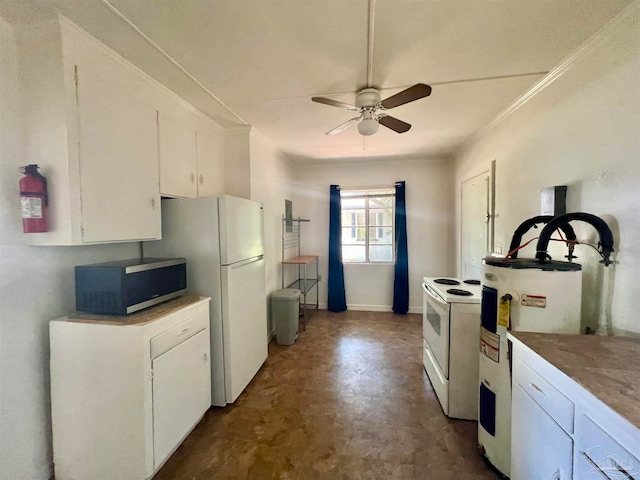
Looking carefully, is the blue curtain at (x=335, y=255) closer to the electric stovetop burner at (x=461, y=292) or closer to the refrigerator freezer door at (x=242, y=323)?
the refrigerator freezer door at (x=242, y=323)

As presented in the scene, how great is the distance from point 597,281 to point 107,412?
284 centimetres

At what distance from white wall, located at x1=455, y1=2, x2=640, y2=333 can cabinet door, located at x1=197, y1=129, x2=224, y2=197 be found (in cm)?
288

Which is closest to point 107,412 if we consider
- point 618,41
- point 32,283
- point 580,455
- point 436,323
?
point 32,283

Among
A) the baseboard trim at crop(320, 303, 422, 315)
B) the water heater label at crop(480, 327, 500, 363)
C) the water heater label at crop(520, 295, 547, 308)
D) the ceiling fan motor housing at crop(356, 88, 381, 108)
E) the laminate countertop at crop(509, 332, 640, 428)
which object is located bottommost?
the baseboard trim at crop(320, 303, 422, 315)

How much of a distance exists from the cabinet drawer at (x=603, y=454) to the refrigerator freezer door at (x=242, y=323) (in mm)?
2017

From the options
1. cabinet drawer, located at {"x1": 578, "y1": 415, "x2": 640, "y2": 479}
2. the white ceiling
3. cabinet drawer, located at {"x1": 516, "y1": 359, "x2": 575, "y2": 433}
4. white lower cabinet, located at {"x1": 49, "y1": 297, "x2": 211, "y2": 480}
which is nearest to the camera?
cabinet drawer, located at {"x1": 578, "y1": 415, "x2": 640, "y2": 479}

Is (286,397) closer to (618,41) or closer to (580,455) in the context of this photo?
(580,455)

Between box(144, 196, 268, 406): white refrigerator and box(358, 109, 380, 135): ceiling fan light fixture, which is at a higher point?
box(358, 109, 380, 135): ceiling fan light fixture

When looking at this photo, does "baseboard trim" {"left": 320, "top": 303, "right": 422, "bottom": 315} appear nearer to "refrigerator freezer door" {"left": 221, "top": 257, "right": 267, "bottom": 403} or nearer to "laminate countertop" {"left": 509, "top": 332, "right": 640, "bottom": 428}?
"refrigerator freezer door" {"left": 221, "top": 257, "right": 267, "bottom": 403}

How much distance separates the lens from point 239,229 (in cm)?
223

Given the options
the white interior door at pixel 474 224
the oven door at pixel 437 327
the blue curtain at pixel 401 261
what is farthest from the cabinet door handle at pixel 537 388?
the blue curtain at pixel 401 261

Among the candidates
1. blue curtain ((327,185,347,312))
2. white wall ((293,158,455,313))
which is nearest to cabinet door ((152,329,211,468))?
blue curtain ((327,185,347,312))

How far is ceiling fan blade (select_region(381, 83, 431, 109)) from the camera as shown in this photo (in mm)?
1578

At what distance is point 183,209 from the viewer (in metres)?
2.09
